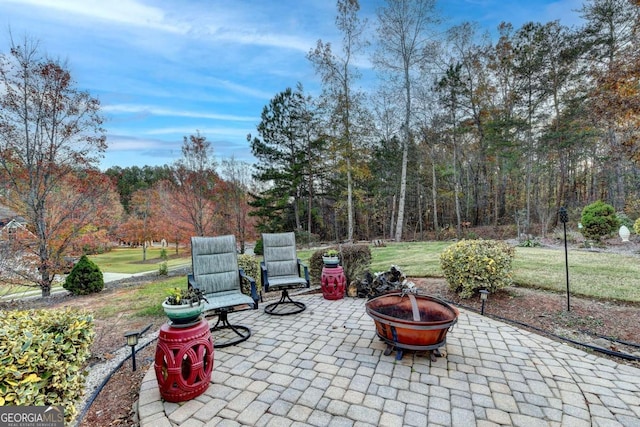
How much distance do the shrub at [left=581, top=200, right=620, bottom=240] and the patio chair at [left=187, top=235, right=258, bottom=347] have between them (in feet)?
36.1

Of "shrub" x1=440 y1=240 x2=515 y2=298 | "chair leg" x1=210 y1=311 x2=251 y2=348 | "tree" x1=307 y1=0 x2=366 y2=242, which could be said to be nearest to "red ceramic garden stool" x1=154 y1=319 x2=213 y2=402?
"chair leg" x1=210 y1=311 x2=251 y2=348

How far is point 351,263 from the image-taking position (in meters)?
5.03

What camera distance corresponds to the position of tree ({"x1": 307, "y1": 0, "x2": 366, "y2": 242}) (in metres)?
9.99

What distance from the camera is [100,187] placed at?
700cm

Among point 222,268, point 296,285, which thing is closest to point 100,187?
point 222,268

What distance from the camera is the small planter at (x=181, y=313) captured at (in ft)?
6.77

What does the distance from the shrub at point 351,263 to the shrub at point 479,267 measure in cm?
147

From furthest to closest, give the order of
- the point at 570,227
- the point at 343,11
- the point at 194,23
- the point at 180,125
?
the point at 570,227 → the point at 180,125 → the point at 343,11 → the point at 194,23

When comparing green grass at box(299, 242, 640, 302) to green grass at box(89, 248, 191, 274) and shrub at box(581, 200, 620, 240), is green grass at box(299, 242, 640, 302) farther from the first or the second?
green grass at box(89, 248, 191, 274)

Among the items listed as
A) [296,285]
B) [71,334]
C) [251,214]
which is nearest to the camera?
[71,334]

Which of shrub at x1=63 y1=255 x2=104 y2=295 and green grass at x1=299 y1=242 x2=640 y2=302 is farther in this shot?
shrub at x1=63 y1=255 x2=104 y2=295

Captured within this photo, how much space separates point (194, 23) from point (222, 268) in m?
5.12

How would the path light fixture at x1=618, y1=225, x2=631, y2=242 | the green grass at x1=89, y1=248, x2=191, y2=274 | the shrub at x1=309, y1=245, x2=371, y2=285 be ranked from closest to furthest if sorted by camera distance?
the shrub at x1=309, y1=245, x2=371, y2=285, the path light fixture at x1=618, y1=225, x2=631, y2=242, the green grass at x1=89, y1=248, x2=191, y2=274

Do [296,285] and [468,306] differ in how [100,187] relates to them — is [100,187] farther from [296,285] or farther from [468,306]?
[468,306]
